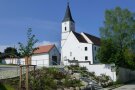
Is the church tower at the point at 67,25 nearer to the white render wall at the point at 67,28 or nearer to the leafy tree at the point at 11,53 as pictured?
the white render wall at the point at 67,28

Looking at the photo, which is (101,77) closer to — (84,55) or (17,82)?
(17,82)

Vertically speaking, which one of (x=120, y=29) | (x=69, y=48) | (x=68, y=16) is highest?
(x=68, y=16)

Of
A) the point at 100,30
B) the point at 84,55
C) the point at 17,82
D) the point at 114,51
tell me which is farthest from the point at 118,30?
the point at 17,82

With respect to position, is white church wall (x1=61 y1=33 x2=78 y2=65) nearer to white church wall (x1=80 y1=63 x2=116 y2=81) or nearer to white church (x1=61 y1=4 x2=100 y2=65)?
white church (x1=61 y1=4 x2=100 y2=65)

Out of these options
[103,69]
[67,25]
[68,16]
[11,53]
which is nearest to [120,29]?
[103,69]

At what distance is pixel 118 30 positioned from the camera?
52.1 m

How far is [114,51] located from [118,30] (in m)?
9.69

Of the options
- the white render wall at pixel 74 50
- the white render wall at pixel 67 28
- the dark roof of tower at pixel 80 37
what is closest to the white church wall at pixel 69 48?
the white render wall at pixel 74 50

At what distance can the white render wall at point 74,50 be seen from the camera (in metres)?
75.0

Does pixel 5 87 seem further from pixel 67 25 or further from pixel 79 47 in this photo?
pixel 67 25

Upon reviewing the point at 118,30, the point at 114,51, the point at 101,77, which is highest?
the point at 118,30

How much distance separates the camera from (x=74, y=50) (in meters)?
76.5

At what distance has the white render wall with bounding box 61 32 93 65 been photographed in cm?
7500

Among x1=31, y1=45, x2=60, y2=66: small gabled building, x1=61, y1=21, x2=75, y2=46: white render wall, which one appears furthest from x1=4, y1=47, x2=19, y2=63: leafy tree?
x1=61, y1=21, x2=75, y2=46: white render wall
